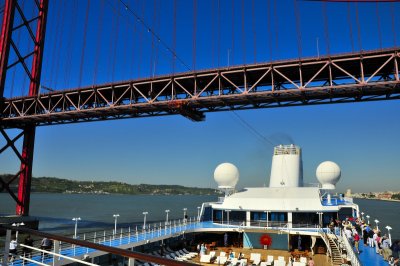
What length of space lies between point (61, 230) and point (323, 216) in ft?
115

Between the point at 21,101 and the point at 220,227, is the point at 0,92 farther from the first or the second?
the point at 220,227

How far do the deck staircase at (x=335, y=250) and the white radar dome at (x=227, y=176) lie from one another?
13.8m

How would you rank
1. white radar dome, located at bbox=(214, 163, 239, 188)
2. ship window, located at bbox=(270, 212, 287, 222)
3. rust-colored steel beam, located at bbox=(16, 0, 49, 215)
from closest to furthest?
ship window, located at bbox=(270, 212, 287, 222) < rust-colored steel beam, located at bbox=(16, 0, 49, 215) < white radar dome, located at bbox=(214, 163, 239, 188)

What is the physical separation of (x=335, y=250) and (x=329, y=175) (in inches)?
538

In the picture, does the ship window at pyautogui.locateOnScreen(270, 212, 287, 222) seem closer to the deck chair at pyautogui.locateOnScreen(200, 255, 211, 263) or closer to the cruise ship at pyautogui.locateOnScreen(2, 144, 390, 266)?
the cruise ship at pyautogui.locateOnScreen(2, 144, 390, 266)

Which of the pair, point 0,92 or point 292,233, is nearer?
point 292,233

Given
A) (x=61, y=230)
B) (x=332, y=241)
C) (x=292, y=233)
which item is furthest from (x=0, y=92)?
(x=332, y=241)

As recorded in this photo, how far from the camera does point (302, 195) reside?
109 ft

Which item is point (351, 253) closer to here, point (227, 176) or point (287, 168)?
point (227, 176)

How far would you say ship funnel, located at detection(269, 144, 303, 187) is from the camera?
132 feet

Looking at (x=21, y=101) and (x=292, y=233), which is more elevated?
(x=21, y=101)

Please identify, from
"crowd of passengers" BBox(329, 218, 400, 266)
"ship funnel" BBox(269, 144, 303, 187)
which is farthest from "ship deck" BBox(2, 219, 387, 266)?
"ship funnel" BBox(269, 144, 303, 187)

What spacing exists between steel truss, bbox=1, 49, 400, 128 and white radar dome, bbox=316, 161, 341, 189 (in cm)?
1169

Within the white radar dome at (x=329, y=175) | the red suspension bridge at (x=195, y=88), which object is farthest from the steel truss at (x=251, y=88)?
the white radar dome at (x=329, y=175)
